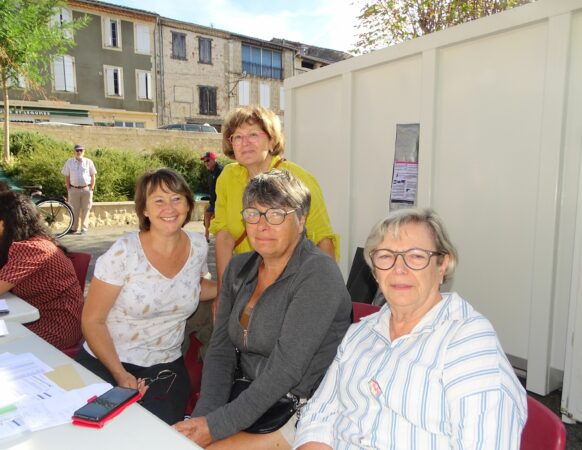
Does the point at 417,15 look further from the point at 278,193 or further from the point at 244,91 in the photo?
the point at 244,91

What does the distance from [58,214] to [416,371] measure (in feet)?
31.9

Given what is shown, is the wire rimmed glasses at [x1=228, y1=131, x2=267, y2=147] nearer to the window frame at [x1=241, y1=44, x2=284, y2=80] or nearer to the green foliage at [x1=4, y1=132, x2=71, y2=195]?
the green foliage at [x1=4, y1=132, x2=71, y2=195]

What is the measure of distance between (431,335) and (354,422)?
0.39 m

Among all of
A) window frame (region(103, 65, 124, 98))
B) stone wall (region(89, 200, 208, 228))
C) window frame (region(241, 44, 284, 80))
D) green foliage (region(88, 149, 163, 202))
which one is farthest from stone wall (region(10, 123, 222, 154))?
window frame (region(241, 44, 284, 80))

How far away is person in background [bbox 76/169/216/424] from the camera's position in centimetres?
214

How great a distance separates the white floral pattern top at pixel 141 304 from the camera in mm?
2174

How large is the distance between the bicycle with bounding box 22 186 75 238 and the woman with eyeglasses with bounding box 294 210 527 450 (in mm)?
8881

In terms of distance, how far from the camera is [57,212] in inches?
376

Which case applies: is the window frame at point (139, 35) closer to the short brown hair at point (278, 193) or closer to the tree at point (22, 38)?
the tree at point (22, 38)

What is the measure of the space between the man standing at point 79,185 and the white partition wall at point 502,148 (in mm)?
7297

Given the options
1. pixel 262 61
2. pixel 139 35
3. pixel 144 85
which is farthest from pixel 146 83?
pixel 262 61

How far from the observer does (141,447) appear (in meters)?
1.22

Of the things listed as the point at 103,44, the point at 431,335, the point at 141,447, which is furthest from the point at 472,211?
the point at 103,44

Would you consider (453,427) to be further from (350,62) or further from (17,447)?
(350,62)
